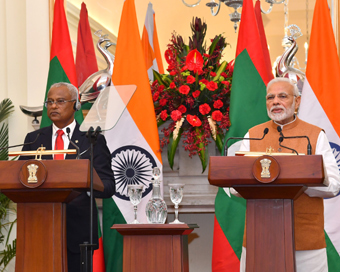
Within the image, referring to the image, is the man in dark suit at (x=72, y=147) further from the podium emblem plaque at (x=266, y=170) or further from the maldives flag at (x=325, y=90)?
the maldives flag at (x=325, y=90)

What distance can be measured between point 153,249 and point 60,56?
192 centimetres

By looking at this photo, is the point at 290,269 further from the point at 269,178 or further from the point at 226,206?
the point at 226,206

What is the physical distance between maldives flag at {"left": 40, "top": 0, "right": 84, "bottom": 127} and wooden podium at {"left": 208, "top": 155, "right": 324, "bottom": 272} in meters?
2.20

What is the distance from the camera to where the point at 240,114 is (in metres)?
3.77

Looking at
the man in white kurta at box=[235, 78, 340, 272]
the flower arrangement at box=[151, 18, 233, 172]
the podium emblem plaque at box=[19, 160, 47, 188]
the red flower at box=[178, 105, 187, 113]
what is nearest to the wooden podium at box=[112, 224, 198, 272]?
the man in white kurta at box=[235, 78, 340, 272]

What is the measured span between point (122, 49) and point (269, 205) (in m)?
2.13

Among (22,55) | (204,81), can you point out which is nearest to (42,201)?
(204,81)

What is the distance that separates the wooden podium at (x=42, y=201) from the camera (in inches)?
88.6

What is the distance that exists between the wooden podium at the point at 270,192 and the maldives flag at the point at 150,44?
270cm

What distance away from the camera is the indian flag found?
3742 mm

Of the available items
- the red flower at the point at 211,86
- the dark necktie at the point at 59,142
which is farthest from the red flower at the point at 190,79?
the dark necktie at the point at 59,142

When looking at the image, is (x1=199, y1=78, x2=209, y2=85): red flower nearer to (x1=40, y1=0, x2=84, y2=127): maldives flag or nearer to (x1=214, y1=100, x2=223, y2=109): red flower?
(x1=214, y1=100, x2=223, y2=109): red flower

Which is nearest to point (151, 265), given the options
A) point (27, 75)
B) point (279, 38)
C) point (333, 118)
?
point (333, 118)

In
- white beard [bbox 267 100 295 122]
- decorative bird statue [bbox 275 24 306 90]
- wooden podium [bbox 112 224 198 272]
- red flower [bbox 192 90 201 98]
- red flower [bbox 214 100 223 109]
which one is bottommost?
wooden podium [bbox 112 224 198 272]
